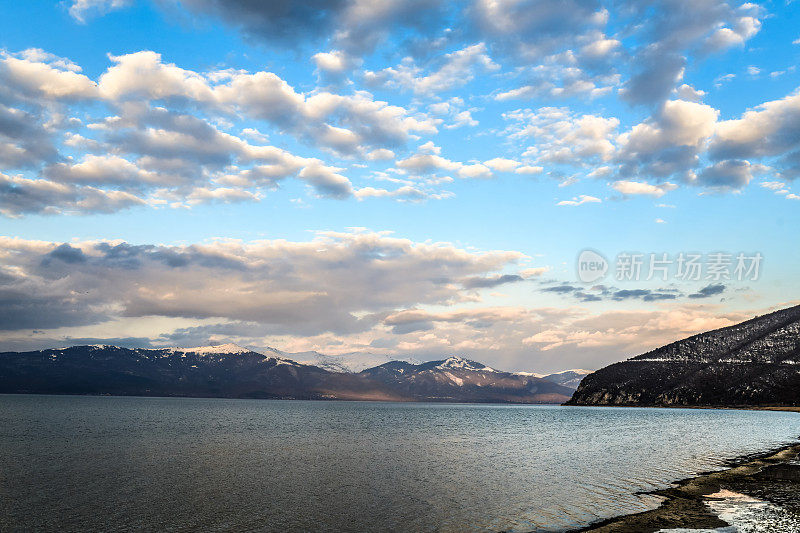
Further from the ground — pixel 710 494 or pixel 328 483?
pixel 710 494

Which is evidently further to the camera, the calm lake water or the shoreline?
the calm lake water

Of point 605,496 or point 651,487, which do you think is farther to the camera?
point 651,487

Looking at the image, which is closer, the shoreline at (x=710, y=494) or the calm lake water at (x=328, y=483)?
the shoreline at (x=710, y=494)

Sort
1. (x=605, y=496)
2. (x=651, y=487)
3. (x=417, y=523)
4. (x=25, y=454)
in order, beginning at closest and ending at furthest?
(x=417, y=523), (x=605, y=496), (x=651, y=487), (x=25, y=454)

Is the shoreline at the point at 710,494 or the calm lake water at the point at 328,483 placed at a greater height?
the shoreline at the point at 710,494

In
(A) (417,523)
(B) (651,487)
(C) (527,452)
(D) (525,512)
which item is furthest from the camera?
(C) (527,452)

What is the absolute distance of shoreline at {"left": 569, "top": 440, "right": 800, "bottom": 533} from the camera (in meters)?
36.4

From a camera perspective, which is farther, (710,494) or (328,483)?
(328,483)

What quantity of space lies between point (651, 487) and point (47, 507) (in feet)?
188

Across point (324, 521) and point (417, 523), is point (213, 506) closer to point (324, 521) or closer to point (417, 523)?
point (324, 521)

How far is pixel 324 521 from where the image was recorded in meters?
40.4

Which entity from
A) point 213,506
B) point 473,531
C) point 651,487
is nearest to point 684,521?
point 473,531

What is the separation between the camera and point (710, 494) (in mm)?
48219

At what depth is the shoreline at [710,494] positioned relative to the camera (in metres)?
36.4
